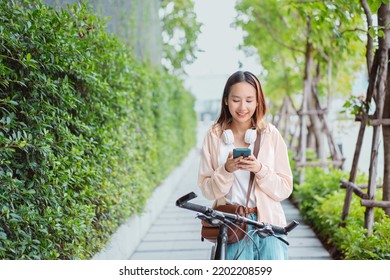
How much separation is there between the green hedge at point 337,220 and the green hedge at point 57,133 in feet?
4.36

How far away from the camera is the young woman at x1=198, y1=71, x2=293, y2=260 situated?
162 centimetres

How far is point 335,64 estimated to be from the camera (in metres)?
5.91

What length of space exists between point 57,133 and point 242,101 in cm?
77

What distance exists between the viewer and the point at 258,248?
1.63 m

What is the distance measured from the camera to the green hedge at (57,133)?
166 centimetres

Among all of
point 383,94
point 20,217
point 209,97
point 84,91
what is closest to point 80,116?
point 84,91

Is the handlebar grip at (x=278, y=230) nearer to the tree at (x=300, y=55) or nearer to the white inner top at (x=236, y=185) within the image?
the white inner top at (x=236, y=185)

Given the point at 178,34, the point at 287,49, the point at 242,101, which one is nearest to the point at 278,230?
the point at 242,101

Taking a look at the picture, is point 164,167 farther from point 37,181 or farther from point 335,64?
point 37,181

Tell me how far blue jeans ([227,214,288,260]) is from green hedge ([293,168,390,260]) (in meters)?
0.98

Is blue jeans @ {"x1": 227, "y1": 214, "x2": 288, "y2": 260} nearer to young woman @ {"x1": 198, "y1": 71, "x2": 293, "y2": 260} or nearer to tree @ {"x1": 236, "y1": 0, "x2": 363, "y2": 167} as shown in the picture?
young woman @ {"x1": 198, "y1": 71, "x2": 293, "y2": 260}

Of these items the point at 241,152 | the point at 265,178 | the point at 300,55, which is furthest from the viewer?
the point at 300,55

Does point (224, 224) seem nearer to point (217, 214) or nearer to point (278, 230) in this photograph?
point (217, 214)
